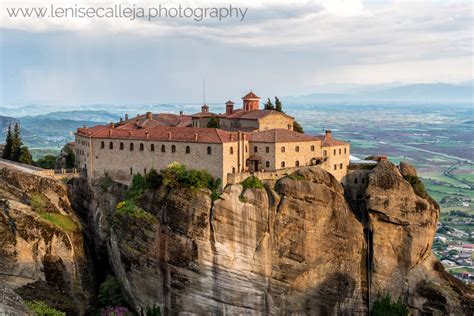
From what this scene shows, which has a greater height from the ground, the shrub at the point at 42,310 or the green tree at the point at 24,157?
the green tree at the point at 24,157

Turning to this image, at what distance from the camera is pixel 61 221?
65188 millimetres

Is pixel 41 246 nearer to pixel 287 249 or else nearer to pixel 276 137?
pixel 287 249

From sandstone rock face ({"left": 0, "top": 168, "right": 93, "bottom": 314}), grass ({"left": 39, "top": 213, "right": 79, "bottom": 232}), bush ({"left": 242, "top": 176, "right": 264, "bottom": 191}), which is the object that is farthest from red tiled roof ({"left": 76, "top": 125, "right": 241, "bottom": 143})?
grass ({"left": 39, "top": 213, "right": 79, "bottom": 232})

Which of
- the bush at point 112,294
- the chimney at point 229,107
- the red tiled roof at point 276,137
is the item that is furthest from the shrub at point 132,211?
the chimney at point 229,107

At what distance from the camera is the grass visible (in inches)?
2504

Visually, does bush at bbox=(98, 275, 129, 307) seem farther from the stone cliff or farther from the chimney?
the chimney

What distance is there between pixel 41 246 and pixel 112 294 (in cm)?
870

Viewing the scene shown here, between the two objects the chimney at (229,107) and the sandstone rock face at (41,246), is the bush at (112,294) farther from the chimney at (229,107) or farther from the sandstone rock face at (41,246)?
the chimney at (229,107)

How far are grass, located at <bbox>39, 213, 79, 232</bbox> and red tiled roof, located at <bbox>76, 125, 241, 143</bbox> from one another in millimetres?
9343

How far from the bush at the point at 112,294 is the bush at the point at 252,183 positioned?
17106 mm

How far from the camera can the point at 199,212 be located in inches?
2323

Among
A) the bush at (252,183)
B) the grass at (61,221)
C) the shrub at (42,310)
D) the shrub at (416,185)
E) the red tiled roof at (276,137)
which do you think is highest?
the red tiled roof at (276,137)

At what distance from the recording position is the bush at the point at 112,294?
209 ft

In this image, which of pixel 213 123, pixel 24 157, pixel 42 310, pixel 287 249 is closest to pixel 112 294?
pixel 42 310
